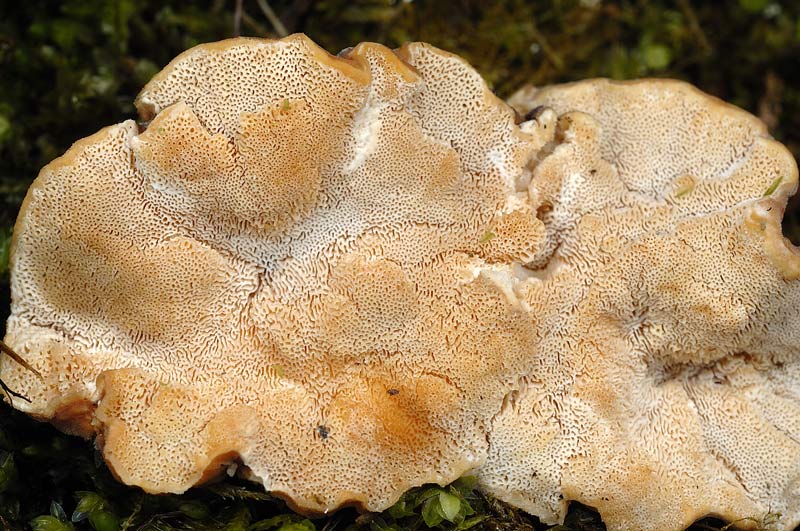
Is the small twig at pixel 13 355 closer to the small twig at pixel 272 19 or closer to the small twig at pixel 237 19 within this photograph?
the small twig at pixel 237 19

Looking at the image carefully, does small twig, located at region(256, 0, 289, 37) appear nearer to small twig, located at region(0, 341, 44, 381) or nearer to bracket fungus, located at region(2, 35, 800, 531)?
bracket fungus, located at region(2, 35, 800, 531)

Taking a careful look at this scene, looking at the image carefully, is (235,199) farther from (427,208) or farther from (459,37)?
(459,37)

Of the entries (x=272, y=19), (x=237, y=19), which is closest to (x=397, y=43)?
(x=272, y=19)

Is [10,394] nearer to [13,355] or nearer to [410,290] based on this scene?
[13,355]

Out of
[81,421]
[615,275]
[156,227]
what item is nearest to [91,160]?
[156,227]

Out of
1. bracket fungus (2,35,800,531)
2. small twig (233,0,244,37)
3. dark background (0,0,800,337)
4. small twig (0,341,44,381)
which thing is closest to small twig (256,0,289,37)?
dark background (0,0,800,337)

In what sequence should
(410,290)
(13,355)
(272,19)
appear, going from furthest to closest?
1. (272,19)
2. (410,290)
3. (13,355)
